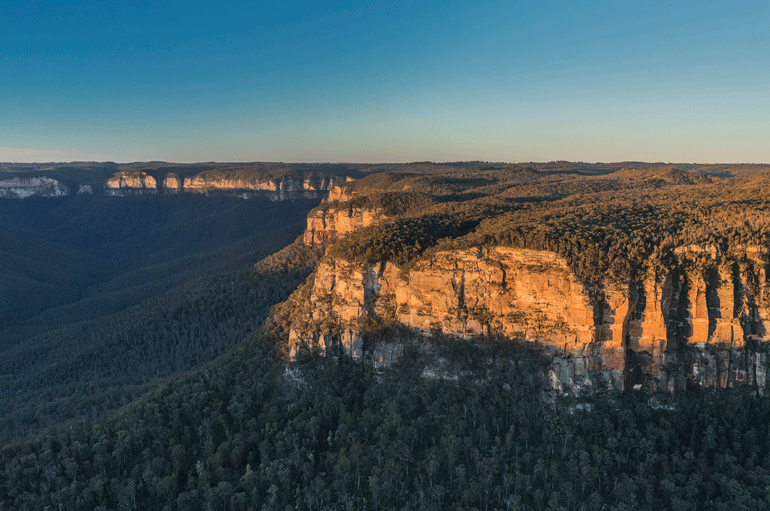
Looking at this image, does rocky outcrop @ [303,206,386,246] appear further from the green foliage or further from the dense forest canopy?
the green foliage

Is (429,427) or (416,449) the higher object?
(429,427)

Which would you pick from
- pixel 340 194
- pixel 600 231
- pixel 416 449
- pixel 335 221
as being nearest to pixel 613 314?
pixel 600 231

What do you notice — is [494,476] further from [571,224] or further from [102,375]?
[102,375]

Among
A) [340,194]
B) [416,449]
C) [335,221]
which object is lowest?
[416,449]

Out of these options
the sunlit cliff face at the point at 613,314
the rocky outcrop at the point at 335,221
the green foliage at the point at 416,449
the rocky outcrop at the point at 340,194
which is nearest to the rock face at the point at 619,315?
the sunlit cliff face at the point at 613,314

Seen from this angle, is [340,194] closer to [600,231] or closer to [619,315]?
[600,231]

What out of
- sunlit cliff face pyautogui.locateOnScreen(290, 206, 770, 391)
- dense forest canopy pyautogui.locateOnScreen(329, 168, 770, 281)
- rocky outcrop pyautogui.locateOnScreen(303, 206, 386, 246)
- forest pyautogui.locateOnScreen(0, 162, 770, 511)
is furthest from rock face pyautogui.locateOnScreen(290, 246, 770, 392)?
rocky outcrop pyautogui.locateOnScreen(303, 206, 386, 246)
